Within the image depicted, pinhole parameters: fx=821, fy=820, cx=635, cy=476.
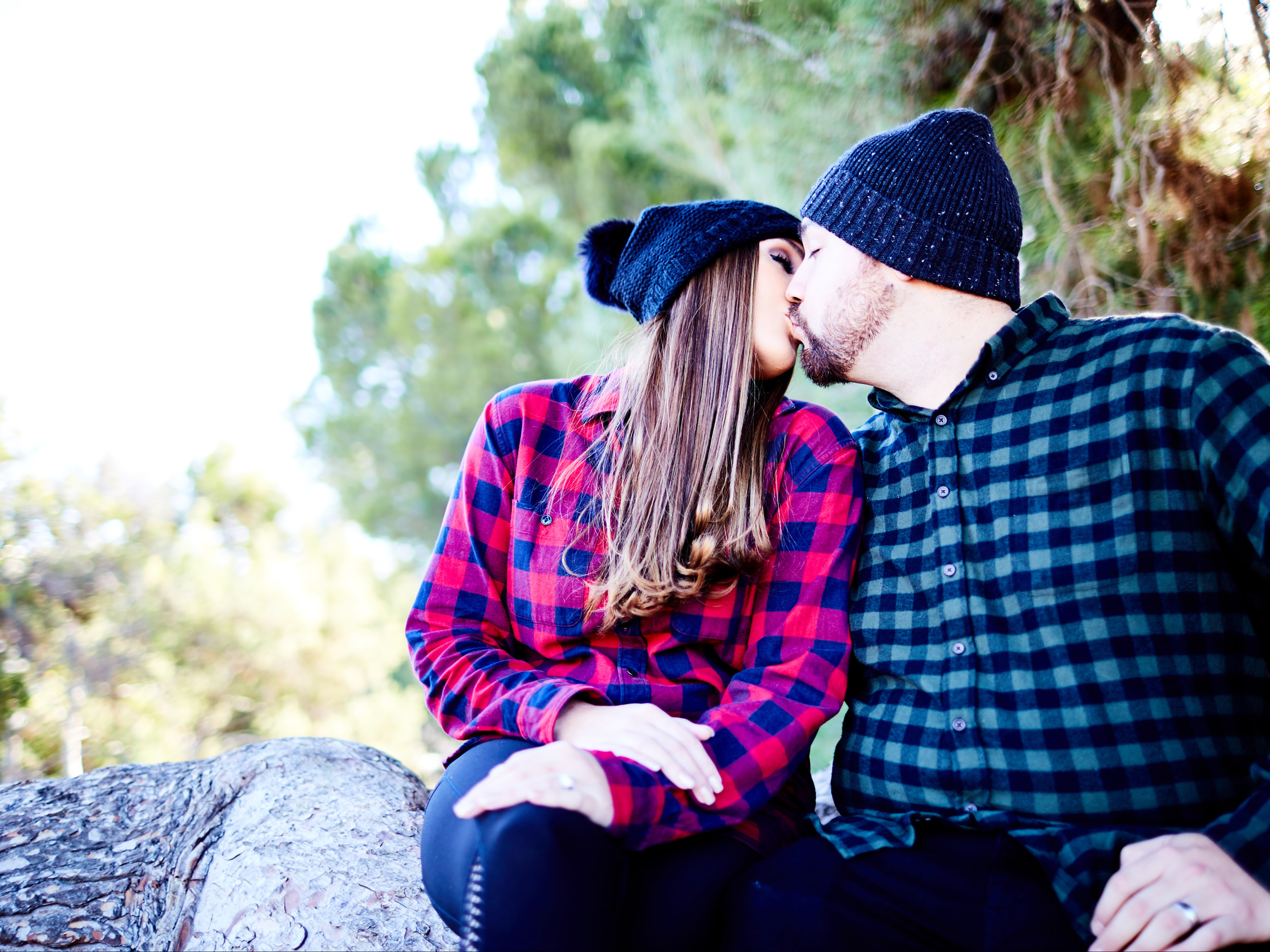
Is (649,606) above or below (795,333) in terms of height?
below

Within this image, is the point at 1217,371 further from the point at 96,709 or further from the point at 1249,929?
the point at 96,709

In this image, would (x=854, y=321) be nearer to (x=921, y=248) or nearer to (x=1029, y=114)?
(x=921, y=248)

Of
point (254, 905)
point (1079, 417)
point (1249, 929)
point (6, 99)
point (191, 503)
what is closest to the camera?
point (1249, 929)

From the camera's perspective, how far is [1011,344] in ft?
4.77

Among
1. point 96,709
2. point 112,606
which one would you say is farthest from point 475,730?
point 112,606

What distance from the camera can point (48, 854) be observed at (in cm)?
167

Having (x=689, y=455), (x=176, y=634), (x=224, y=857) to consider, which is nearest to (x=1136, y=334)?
(x=689, y=455)

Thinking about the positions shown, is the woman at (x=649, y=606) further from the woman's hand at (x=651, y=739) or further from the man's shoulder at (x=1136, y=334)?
the man's shoulder at (x=1136, y=334)

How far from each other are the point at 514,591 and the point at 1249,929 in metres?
1.17

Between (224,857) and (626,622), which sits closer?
(626,622)

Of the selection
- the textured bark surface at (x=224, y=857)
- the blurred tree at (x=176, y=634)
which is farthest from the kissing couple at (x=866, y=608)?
the blurred tree at (x=176, y=634)

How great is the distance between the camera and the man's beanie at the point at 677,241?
5.39ft

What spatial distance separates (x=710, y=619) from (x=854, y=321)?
2.11 feet

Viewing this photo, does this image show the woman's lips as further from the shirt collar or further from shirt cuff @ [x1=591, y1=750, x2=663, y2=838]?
shirt cuff @ [x1=591, y1=750, x2=663, y2=838]
